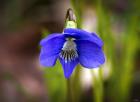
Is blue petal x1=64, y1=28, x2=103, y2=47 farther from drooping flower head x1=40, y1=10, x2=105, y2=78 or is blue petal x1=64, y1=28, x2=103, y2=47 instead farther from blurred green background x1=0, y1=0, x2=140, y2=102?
blurred green background x1=0, y1=0, x2=140, y2=102

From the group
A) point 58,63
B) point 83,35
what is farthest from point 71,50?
point 58,63

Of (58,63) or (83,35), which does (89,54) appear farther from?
(58,63)

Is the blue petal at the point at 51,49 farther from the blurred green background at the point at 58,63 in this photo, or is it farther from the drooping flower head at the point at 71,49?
the blurred green background at the point at 58,63

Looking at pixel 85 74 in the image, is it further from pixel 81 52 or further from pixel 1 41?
pixel 81 52

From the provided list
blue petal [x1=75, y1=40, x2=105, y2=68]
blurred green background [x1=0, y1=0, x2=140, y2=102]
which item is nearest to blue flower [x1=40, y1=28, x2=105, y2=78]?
blue petal [x1=75, y1=40, x2=105, y2=68]

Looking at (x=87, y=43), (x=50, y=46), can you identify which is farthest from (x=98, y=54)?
(x=50, y=46)

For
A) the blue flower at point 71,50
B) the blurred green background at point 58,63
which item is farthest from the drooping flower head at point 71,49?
the blurred green background at point 58,63
